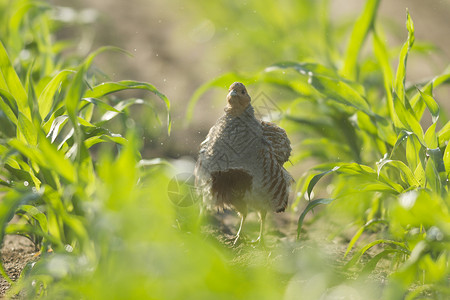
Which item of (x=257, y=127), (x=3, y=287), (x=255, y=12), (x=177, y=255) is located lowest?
(x=3, y=287)

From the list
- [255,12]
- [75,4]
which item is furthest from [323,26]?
[75,4]

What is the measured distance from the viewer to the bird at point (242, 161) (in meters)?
1.55

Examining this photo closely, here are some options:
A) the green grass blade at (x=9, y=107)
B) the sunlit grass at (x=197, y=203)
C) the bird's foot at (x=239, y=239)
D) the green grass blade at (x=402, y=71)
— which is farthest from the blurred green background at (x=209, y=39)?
the green grass blade at (x=9, y=107)

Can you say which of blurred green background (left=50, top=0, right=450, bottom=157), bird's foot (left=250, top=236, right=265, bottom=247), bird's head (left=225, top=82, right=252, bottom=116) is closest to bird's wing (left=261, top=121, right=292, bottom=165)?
bird's head (left=225, top=82, right=252, bottom=116)

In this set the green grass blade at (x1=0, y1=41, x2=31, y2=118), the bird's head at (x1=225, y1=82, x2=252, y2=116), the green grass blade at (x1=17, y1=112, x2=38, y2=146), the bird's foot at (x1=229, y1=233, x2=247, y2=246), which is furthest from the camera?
the bird's foot at (x1=229, y1=233, x2=247, y2=246)

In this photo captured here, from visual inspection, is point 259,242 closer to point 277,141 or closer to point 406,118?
point 277,141

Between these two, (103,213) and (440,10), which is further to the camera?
(440,10)

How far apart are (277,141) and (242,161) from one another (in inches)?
5.5

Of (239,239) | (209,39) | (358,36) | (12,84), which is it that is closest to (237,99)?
(239,239)

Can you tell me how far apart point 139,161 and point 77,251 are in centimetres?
37

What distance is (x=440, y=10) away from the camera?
7.00 meters

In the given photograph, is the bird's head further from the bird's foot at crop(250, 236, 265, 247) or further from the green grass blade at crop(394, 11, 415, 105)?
the green grass blade at crop(394, 11, 415, 105)

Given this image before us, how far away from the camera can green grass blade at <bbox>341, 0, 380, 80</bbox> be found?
→ 2416 millimetres

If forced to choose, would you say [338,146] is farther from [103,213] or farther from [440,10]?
[440,10]
